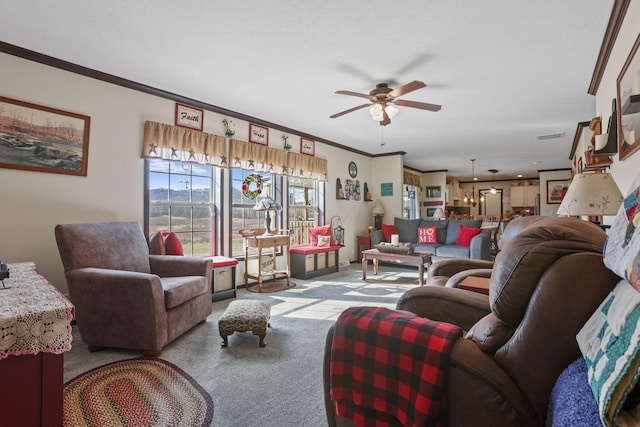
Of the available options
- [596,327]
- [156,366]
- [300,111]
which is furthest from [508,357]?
[300,111]

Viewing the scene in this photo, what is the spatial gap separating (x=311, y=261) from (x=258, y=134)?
7.06ft

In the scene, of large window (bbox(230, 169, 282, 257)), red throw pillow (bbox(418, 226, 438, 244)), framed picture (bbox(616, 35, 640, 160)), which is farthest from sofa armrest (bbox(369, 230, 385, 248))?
framed picture (bbox(616, 35, 640, 160))

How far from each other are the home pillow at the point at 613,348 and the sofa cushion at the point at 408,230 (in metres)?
5.73

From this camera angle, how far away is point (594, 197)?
1.96 m

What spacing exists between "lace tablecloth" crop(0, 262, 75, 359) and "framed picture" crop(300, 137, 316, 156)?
447 cm

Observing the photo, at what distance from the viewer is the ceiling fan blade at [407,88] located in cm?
285

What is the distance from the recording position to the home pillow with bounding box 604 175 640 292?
68 centimetres

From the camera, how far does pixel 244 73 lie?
3.17 meters

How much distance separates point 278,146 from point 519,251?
447cm

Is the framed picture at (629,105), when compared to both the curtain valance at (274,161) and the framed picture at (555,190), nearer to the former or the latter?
the curtain valance at (274,161)

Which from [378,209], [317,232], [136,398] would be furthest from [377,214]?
[136,398]

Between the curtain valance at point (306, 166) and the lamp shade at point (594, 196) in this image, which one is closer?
the lamp shade at point (594, 196)

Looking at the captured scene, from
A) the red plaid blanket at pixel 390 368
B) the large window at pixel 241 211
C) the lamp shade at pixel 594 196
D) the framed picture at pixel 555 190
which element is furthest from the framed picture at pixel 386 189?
the red plaid blanket at pixel 390 368

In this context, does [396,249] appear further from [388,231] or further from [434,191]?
[434,191]
